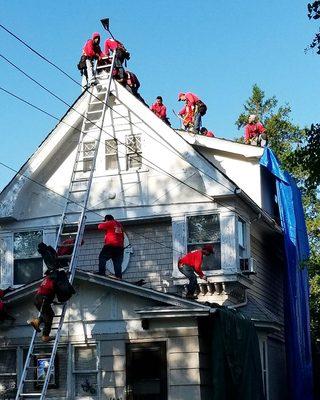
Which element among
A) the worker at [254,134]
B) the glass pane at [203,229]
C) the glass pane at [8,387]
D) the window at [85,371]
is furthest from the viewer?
the worker at [254,134]

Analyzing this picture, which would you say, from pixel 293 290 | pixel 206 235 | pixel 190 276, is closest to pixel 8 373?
pixel 190 276

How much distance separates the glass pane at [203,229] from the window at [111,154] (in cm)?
273

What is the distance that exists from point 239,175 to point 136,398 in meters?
7.99

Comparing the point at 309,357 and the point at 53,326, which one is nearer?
the point at 53,326

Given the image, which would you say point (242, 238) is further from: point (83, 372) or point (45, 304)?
point (45, 304)

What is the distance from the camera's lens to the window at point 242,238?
1839 centimetres

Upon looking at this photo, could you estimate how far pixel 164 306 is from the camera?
13.9m

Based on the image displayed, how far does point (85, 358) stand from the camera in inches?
572

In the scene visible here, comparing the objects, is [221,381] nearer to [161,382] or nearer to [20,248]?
[161,382]

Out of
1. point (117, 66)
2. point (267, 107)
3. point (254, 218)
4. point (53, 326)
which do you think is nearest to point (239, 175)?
point (254, 218)

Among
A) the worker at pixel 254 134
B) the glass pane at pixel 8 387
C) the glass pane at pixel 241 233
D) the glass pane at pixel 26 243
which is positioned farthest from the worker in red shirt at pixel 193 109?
the glass pane at pixel 8 387

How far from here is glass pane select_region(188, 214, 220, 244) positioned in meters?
18.2

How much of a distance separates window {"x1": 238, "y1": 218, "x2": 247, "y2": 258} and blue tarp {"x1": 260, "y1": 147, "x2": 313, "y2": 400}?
1866 mm

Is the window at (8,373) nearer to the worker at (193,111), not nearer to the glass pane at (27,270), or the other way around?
the glass pane at (27,270)
